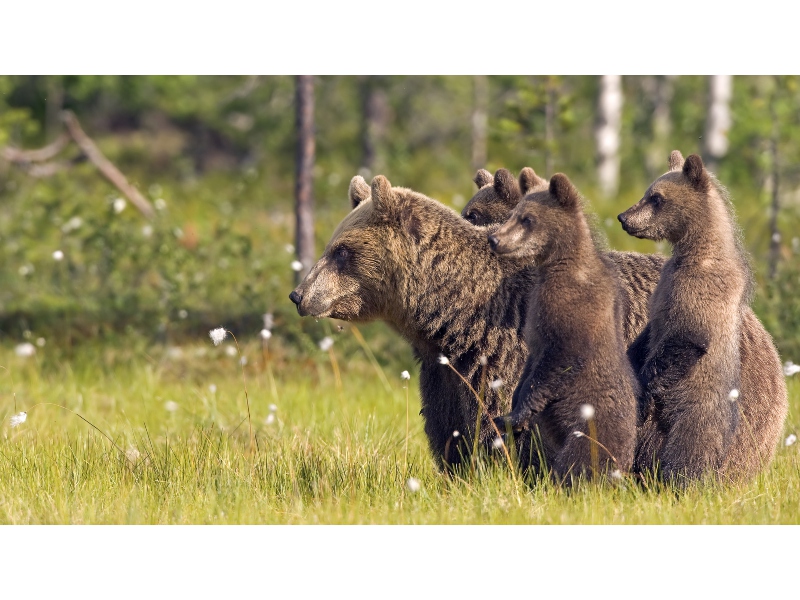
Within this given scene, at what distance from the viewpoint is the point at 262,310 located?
10852 mm

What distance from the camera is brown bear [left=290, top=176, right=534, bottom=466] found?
596 cm

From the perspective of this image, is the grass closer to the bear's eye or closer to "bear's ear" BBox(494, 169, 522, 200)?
the bear's eye

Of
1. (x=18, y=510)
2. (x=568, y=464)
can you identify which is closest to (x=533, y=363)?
(x=568, y=464)

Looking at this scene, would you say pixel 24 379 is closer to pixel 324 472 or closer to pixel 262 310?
pixel 262 310

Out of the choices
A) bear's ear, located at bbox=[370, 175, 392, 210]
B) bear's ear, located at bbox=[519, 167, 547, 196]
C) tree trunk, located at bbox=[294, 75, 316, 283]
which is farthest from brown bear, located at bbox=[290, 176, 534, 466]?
tree trunk, located at bbox=[294, 75, 316, 283]

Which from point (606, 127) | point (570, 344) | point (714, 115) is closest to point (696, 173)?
point (570, 344)

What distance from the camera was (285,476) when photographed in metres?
6.04

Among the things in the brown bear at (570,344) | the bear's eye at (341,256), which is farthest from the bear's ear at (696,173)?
the bear's eye at (341,256)

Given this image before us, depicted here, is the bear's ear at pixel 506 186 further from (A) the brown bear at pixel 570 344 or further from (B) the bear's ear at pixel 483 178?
(A) the brown bear at pixel 570 344

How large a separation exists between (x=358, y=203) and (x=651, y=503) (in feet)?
8.64

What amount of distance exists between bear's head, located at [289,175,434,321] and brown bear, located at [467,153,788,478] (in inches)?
45.4

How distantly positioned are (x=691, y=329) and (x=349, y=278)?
6.31ft

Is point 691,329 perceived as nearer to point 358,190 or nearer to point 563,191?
point 563,191

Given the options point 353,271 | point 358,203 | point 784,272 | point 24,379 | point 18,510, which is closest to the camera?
point 18,510
